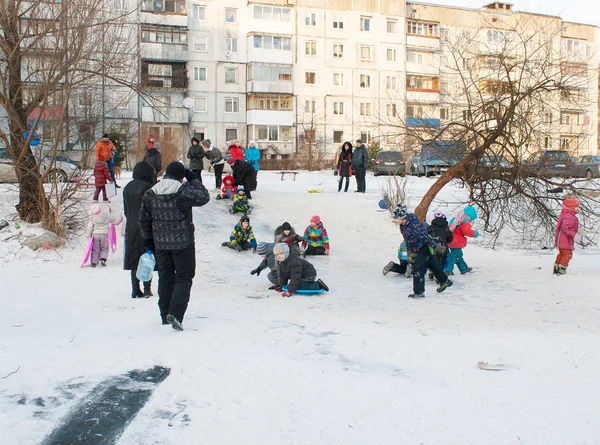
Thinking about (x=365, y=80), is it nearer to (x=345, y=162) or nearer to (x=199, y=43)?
(x=199, y=43)

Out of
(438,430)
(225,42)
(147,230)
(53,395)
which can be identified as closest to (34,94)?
(147,230)

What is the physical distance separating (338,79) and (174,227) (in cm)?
4920

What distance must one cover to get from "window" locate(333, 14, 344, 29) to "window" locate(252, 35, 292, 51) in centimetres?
438

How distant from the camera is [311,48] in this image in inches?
2115

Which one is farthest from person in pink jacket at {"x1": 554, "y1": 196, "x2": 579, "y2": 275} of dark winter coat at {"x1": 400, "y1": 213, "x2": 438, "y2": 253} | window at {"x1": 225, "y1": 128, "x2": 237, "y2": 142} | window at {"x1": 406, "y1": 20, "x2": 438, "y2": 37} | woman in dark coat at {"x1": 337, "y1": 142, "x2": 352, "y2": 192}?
window at {"x1": 406, "y1": 20, "x2": 438, "y2": 37}

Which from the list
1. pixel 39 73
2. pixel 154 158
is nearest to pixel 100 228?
pixel 39 73

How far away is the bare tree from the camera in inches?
494

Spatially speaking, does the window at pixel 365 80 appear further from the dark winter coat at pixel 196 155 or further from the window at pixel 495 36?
the window at pixel 495 36

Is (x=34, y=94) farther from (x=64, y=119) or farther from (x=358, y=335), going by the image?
(x=358, y=335)

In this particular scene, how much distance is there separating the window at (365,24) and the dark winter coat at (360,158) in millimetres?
37734

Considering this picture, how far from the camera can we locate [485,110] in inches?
527

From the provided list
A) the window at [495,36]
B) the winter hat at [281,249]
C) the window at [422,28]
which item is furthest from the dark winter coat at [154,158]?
the window at [422,28]

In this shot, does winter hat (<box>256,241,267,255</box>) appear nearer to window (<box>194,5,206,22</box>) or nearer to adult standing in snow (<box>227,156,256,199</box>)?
adult standing in snow (<box>227,156,256,199</box>)

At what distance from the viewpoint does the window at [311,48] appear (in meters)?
53.6
